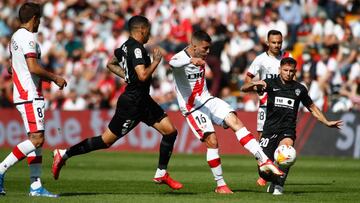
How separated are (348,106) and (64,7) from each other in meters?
13.7

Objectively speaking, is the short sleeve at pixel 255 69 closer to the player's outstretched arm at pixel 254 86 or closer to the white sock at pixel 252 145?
the player's outstretched arm at pixel 254 86

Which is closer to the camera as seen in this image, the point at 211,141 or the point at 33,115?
the point at 33,115

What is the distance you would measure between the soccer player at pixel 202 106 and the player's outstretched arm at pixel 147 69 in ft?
2.05

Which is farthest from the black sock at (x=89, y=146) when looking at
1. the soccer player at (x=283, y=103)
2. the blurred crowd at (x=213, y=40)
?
the blurred crowd at (x=213, y=40)

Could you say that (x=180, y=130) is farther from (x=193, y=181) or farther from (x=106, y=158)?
(x=193, y=181)

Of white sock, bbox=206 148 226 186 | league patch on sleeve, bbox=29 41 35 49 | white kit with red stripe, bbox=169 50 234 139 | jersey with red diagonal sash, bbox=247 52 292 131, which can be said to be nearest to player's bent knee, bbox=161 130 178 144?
white kit with red stripe, bbox=169 50 234 139

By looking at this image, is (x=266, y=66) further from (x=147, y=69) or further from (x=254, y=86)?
(x=147, y=69)

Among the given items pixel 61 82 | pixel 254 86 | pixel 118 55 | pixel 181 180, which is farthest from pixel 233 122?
pixel 181 180

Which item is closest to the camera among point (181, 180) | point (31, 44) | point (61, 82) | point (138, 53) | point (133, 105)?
point (61, 82)

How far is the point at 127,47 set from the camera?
13656 millimetres

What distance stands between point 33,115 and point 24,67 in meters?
0.70

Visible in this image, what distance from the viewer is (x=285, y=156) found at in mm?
13109

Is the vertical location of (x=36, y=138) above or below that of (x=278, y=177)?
above

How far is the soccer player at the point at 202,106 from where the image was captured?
13711 millimetres
